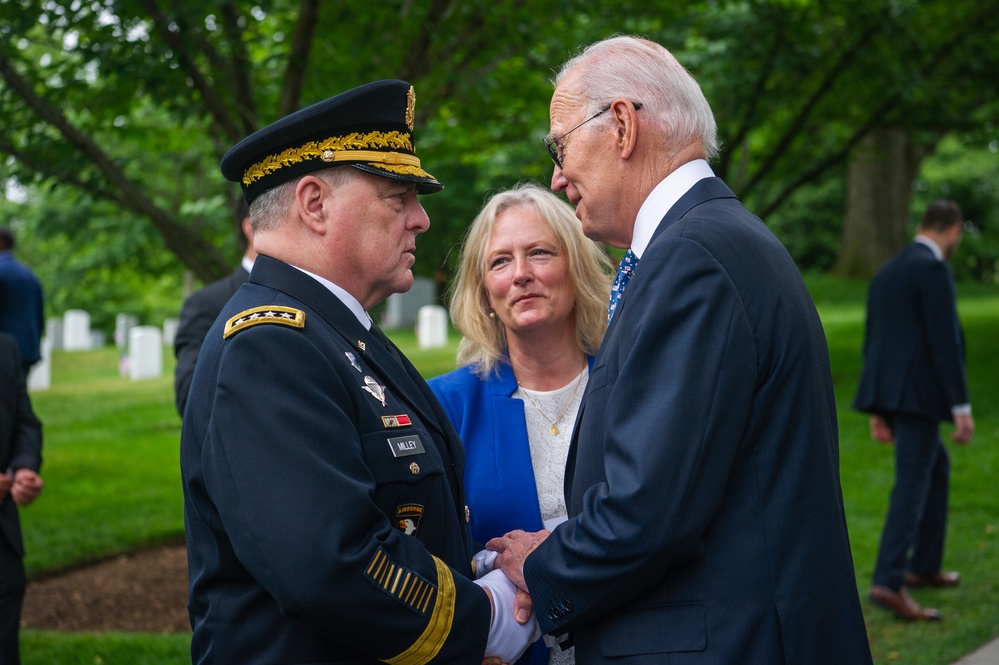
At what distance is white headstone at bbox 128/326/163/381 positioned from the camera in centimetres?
1983

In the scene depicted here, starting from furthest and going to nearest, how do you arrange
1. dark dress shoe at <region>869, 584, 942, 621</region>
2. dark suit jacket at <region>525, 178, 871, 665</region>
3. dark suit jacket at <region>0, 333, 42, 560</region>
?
1. dark dress shoe at <region>869, 584, 942, 621</region>
2. dark suit jacket at <region>0, 333, 42, 560</region>
3. dark suit jacket at <region>525, 178, 871, 665</region>

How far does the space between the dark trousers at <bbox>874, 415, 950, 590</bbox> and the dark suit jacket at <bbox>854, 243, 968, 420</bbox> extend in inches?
6.2

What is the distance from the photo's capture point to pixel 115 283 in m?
39.9

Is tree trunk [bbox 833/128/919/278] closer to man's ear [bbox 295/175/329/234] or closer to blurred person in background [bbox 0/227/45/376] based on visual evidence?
blurred person in background [bbox 0/227/45/376]

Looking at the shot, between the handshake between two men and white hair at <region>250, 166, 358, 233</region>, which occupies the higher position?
white hair at <region>250, 166, 358, 233</region>

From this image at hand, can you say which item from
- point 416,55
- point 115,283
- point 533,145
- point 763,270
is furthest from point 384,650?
point 115,283

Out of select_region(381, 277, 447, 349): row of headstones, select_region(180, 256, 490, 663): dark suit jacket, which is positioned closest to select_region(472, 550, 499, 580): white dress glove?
select_region(180, 256, 490, 663): dark suit jacket

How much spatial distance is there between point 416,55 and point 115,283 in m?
36.6

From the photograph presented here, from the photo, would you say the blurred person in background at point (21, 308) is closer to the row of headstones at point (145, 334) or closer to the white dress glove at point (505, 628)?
the row of headstones at point (145, 334)

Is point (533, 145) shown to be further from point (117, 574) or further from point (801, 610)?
point (801, 610)

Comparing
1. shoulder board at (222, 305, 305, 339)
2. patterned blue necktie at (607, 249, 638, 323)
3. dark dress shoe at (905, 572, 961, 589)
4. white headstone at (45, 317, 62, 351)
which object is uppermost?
patterned blue necktie at (607, 249, 638, 323)

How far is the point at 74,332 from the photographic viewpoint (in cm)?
Answer: 3027

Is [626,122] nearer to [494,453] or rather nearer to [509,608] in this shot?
[509,608]

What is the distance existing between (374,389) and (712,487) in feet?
2.39
